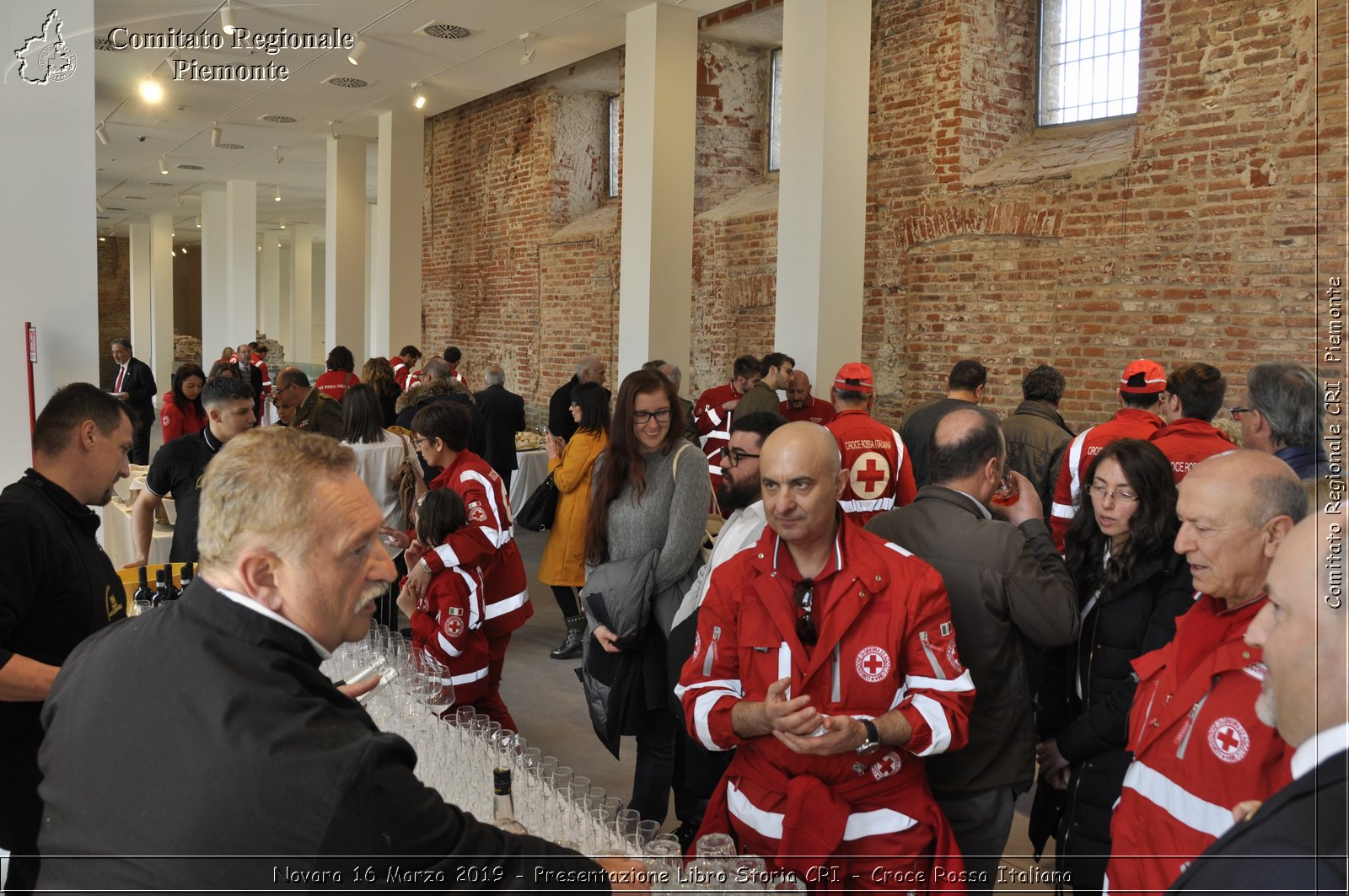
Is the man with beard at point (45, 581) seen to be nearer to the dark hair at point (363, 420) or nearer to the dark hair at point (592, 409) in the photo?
the dark hair at point (592, 409)

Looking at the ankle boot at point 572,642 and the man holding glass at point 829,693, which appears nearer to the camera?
the man holding glass at point 829,693

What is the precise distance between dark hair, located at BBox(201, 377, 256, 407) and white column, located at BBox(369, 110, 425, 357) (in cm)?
841

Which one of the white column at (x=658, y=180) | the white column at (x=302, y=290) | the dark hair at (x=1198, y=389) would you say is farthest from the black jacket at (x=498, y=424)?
the white column at (x=302, y=290)

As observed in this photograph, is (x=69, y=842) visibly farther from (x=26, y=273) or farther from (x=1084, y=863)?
(x=26, y=273)

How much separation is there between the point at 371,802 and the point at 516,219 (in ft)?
40.9

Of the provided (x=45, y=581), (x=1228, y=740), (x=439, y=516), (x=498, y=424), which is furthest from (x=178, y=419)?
(x=1228, y=740)

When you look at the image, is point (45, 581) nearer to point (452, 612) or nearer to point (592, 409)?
point (452, 612)

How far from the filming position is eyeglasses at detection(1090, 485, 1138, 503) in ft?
8.92

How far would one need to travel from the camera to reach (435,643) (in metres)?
3.84

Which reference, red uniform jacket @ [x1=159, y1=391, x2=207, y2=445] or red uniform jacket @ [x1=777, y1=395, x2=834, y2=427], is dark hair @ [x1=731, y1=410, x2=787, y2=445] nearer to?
red uniform jacket @ [x1=777, y1=395, x2=834, y2=427]

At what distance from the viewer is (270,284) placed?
1242 inches

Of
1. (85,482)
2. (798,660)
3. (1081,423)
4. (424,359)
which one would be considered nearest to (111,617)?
(85,482)

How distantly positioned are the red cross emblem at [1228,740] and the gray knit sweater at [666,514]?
1944mm

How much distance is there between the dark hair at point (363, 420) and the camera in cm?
543
